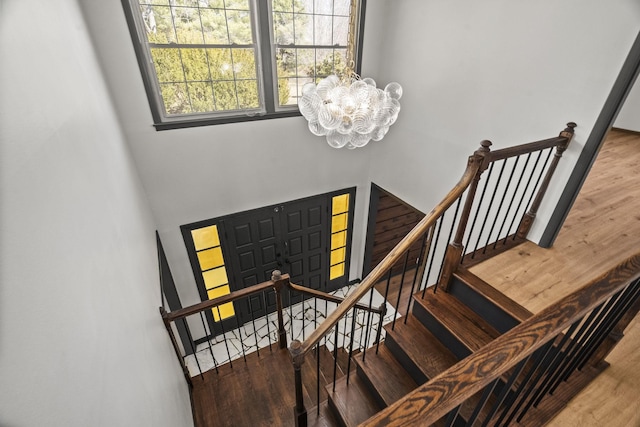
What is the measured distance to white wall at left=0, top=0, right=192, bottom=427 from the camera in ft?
2.45

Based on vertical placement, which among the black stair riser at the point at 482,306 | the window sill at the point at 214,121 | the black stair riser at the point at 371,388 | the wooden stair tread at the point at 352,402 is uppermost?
the window sill at the point at 214,121

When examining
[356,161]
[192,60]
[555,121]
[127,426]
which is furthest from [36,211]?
[356,161]

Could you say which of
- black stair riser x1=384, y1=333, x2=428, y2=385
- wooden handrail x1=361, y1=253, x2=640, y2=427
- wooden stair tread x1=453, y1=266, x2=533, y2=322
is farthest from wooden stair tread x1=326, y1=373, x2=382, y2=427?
wooden handrail x1=361, y1=253, x2=640, y2=427

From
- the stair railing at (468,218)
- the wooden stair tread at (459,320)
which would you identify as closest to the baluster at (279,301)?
the stair railing at (468,218)

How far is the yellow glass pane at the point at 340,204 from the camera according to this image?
4.84 metres

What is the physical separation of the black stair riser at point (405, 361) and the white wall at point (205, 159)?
2.51 m

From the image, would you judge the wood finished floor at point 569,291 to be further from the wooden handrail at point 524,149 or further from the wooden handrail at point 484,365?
the wooden handrail at point 484,365

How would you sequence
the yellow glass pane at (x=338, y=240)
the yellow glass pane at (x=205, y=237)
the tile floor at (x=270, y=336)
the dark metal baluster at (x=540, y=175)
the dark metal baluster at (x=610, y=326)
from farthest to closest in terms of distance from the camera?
the yellow glass pane at (x=338, y=240) < the tile floor at (x=270, y=336) < the yellow glass pane at (x=205, y=237) < the dark metal baluster at (x=540, y=175) < the dark metal baluster at (x=610, y=326)

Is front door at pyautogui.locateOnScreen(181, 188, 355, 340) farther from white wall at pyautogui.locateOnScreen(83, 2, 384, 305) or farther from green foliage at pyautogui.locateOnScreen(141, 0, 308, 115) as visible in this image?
green foliage at pyautogui.locateOnScreen(141, 0, 308, 115)

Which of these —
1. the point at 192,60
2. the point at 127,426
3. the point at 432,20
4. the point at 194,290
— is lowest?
the point at 194,290

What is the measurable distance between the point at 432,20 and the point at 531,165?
1.84 meters

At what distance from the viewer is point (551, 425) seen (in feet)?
5.03

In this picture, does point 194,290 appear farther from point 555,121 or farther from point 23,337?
point 555,121

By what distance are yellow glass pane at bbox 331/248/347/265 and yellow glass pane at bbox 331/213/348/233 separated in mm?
418
